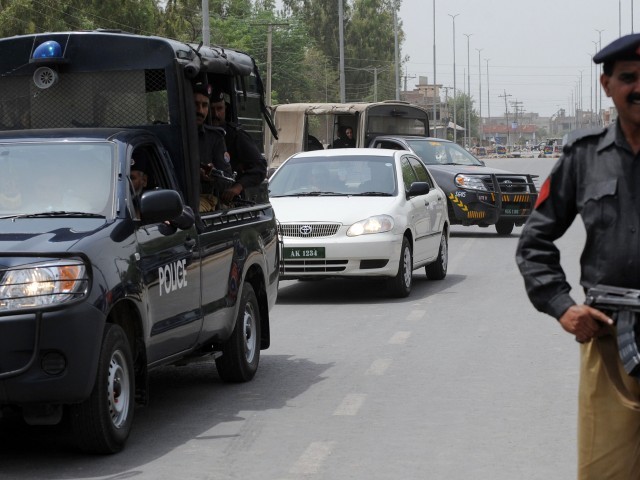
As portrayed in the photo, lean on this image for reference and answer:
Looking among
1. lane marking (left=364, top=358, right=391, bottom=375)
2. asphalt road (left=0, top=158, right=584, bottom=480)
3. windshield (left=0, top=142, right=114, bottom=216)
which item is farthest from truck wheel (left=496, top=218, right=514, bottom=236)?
windshield (left=0, top=142, right=114, bottom=216)

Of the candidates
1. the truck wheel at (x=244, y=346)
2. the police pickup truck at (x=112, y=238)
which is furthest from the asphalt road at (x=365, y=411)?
the police pickup truck at (x=112, y=238)

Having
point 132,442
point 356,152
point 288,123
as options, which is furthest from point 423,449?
point 288,123

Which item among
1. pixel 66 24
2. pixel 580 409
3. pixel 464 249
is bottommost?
pixel 464 249

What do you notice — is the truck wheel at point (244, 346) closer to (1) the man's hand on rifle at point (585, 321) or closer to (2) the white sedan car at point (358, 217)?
(2) the white sedan car at point (358, 217)

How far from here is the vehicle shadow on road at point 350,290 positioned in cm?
1465

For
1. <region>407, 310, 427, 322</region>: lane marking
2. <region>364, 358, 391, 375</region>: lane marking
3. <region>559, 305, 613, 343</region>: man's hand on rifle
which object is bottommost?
<region>407, 310, 427, 322</region>: lane marking

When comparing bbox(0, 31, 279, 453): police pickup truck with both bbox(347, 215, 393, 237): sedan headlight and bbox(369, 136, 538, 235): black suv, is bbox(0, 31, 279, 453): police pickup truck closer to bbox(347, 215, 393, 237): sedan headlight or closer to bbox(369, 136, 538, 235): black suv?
bbox(347, 215, 393, 237): sedan headlight

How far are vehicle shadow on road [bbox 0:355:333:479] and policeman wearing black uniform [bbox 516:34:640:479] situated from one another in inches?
116

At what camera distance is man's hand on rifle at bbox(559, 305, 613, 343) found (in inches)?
167

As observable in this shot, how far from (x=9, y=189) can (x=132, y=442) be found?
5.12 ft

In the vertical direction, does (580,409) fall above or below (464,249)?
above

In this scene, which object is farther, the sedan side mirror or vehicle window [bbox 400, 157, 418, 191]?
vehicle window [bbox 400, 157, 418, 191]

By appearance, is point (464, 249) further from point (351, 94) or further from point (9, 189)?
point (351, 94)

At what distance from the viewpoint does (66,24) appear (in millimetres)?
55625
